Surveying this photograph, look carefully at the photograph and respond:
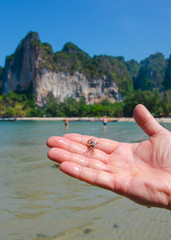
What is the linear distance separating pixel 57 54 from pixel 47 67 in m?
17.2

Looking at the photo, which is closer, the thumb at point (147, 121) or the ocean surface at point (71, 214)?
the thumb at point (147, 121)

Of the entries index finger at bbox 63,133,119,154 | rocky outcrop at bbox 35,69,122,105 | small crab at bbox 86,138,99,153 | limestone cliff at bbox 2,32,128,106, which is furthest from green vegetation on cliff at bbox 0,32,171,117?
small crab at bbox 86,138,99,153

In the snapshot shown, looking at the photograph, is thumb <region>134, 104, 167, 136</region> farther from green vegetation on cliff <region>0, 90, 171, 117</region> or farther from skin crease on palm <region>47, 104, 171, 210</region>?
green vegetation on cliff <region>0, 90, 171, 117</region>

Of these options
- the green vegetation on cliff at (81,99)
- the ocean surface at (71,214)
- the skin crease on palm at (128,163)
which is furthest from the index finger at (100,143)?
the green vegetation on cliff at (81,99)

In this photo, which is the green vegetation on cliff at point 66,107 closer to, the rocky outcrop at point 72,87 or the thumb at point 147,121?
the rocky outcrop at point 72,87

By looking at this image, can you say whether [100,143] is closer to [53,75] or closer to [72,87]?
[53,75]

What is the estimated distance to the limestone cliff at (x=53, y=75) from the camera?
341 feet

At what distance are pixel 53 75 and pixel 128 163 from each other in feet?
351

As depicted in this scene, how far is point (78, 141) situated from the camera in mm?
3355

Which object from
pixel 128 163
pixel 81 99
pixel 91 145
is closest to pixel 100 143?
pixel 91 145

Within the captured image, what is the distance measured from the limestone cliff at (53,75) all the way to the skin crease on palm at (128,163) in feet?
338

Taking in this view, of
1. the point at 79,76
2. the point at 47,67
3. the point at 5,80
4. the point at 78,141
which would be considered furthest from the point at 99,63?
the point at 78,141

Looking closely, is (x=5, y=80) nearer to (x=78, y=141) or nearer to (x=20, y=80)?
(x=20, y=80)

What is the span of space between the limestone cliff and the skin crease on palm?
4060 inches
